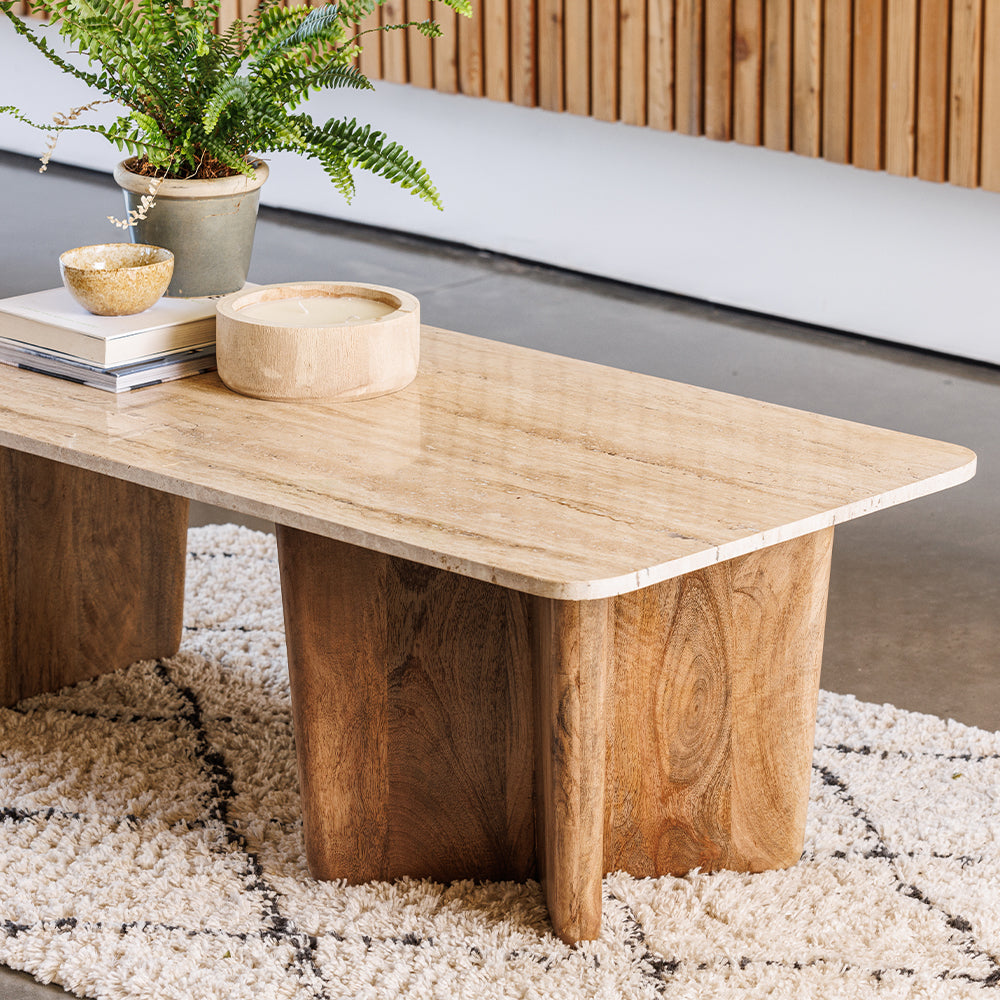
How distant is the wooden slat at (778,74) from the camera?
4.12m

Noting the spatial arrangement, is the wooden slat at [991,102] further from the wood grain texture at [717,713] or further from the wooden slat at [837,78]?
the wood grain texture at [717,713]

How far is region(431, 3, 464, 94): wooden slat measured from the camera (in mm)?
4895

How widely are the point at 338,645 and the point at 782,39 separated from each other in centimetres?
291

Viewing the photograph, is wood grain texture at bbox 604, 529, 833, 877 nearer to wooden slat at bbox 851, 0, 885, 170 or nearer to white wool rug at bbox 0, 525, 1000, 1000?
white wool rug at bbox 0, 525, 1000, 1000

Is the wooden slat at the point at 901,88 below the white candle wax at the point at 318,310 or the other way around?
the other way around

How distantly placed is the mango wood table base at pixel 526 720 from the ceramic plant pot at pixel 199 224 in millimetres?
566

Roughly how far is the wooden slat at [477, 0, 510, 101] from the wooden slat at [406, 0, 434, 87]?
21cm

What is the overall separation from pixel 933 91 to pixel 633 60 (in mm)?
951

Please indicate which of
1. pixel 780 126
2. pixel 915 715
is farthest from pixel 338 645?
pixel 780 126

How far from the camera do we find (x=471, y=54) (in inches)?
191

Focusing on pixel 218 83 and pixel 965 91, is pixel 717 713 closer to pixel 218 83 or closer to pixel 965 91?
pixel 218 83

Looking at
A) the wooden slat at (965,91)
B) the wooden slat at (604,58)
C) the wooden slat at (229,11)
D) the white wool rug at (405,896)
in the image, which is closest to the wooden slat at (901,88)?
the wooden slat at (965,91)

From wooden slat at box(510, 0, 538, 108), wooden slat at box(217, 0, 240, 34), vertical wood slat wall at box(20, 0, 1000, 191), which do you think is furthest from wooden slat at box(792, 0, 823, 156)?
wooden slat at box(217, 0, 240, 34)

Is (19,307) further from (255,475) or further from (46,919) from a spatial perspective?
(46,919)
